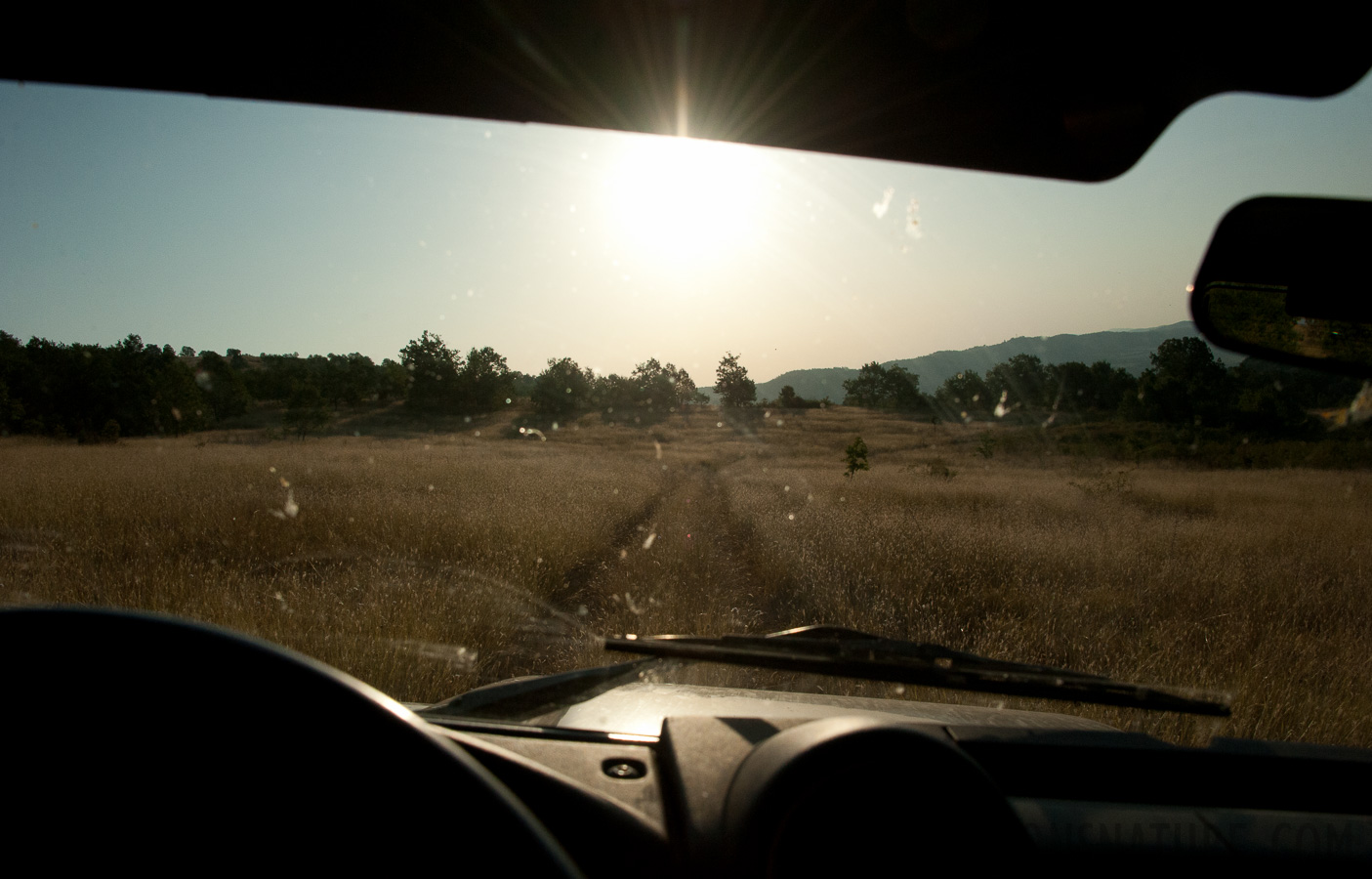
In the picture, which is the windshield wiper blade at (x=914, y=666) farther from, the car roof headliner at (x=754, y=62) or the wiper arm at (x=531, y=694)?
the car roof headliner at (x=754, y=62)

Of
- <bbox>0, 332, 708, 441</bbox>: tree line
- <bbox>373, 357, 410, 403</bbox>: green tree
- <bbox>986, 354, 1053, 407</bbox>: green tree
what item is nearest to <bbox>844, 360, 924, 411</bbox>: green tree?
<bbox>986, 354, 1053, 407</bbox>: green tree

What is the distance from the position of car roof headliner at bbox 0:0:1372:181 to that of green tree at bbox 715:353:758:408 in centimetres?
1608

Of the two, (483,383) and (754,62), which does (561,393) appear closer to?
(483,383)

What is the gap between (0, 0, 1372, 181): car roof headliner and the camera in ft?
5.98

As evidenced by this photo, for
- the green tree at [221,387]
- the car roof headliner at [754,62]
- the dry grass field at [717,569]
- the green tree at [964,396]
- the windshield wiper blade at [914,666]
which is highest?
the green tree at [221,387]

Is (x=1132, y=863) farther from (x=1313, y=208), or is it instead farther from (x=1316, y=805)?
(x=1313, y=208)

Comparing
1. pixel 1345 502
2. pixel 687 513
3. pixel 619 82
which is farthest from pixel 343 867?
pixel 1345 502

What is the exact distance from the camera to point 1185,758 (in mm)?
1909

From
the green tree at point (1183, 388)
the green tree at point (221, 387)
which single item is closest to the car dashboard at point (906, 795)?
the green tree at point (1183, 388)

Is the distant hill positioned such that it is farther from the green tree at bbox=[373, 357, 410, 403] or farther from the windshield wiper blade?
the green tree at bbox=[373, 357, 410, 403]

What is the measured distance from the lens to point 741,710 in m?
2.13

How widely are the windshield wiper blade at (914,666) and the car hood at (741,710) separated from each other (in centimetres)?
13

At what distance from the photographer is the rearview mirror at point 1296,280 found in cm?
169

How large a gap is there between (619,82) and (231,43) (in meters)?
1.14
